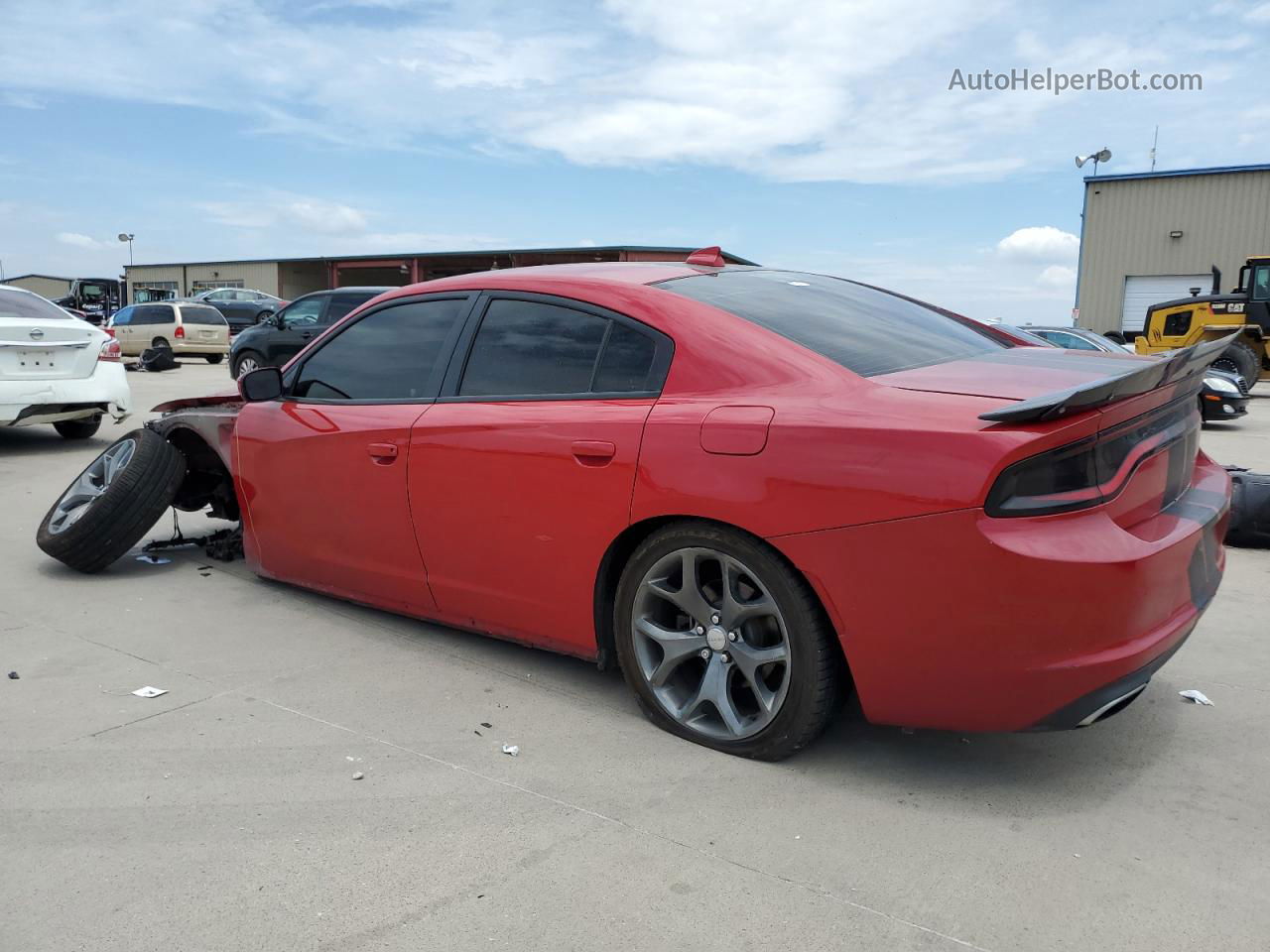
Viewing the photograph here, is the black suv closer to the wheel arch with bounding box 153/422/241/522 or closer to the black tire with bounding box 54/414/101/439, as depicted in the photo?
the black tire with bounding box 54/414/101/439

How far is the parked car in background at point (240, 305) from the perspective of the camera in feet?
109

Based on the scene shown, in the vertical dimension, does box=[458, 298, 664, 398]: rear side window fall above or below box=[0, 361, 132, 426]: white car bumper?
above

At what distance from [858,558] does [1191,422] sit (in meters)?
1.25

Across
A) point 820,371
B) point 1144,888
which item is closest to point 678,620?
point 820,371

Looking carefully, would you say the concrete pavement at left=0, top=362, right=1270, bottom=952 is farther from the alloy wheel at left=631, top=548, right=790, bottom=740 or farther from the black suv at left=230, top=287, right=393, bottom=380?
the black suv at left=230, top=287, right=393, bottom=380

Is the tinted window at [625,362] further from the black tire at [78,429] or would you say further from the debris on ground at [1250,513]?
the black tire at [78,429]

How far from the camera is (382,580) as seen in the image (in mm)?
4066

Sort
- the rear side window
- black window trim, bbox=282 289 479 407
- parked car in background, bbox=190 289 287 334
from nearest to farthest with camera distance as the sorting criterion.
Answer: the rear side window, black window trim, bbox=282 289 479 407, parked car in background, bbox=190 289 287 334

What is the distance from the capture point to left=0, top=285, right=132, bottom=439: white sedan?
27.9 ft

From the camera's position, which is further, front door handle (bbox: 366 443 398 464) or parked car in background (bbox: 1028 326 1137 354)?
parked car in background (bbox: 1028 326 1137 354)

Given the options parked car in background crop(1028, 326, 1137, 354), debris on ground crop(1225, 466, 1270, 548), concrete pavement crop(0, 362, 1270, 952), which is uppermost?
parked car in background crop(1028, 326, 1137, 354)

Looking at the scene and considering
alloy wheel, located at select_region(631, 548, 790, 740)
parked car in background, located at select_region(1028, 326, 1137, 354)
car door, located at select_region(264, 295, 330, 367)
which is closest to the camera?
alloy wheel, located at select_region(631, 548, 790, 740)

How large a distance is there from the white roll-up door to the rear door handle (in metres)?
32.7

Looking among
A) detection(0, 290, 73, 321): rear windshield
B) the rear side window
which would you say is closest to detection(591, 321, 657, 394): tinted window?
the rear side window
